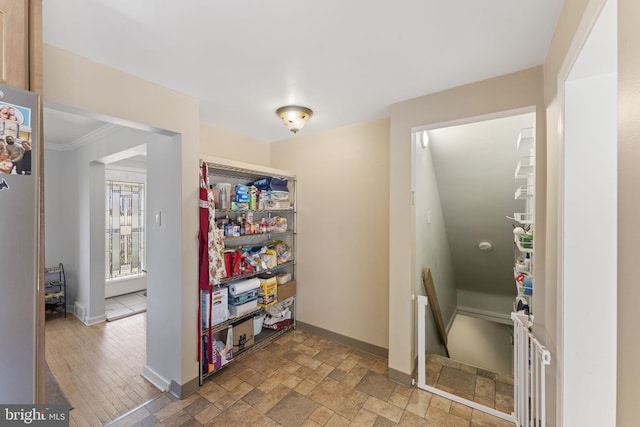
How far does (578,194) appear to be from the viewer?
1083 millimetres

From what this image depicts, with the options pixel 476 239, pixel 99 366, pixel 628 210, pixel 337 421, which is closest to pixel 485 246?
pixel 476 239

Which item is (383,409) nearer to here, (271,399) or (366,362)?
(366,362)

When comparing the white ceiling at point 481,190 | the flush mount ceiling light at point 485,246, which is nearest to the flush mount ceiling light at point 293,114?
the white ceiling at point 481,190

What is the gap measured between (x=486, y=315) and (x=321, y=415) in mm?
3856

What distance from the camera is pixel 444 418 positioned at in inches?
68.7

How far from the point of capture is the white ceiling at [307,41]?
3.69 feet

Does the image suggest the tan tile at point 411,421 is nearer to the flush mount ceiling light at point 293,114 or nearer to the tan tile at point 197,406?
the tan tile at point 197,406

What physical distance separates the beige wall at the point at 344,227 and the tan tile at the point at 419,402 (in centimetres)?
55

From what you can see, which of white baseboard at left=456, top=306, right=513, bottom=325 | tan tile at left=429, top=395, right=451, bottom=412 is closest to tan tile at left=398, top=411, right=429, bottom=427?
tan tile at left=429, top=395, right=451, bottom=412

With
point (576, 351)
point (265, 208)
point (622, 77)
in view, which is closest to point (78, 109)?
point (265, 208)

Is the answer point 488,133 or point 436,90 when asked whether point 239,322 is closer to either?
point 436,90

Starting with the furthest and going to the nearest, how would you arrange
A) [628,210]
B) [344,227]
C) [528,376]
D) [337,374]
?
1. [344,227]
2. [337,374]
3. [528,376]
4. [628,210]

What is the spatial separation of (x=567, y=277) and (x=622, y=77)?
0.84m

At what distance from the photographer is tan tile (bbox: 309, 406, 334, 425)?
5.69 feet
